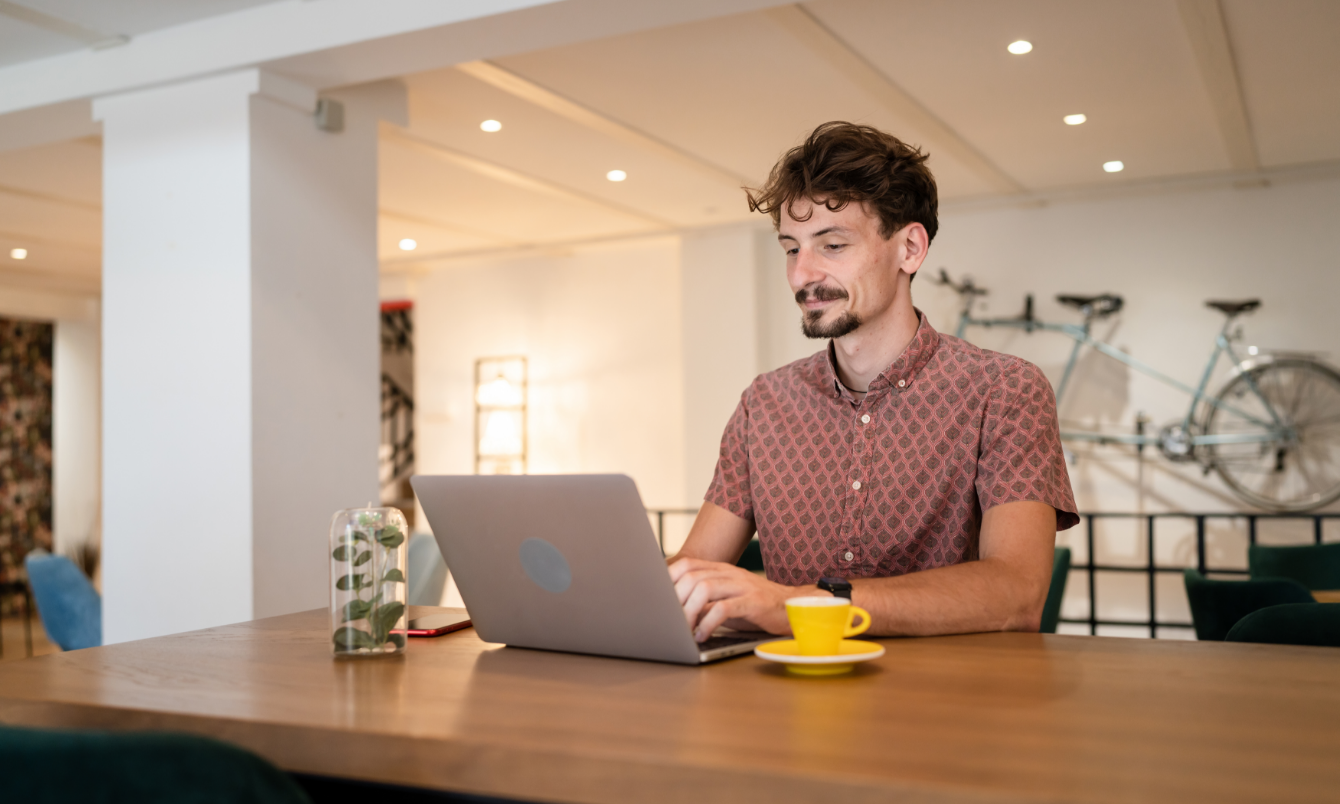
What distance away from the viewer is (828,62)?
3713 mm

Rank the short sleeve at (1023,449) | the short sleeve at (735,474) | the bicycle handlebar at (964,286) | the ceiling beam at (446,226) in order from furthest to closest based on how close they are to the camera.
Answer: the ceiling beam at (446,226) → the bicycle handlebar at (964,286) → the short sleeve at (735,474) → the short sleeve at (1023,449)

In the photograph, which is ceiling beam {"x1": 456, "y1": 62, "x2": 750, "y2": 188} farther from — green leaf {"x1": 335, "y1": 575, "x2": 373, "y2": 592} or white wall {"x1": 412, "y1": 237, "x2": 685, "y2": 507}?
green leaf {"x1": 335, "y1": 575, "x2": 373, "y2": 592}

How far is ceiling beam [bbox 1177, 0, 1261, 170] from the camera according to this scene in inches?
129

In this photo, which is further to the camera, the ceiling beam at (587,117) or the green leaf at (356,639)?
the ceiling beam at (587,117)

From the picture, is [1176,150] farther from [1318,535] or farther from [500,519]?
[500,519]

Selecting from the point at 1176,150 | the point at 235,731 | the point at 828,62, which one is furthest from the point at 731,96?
the point at 235,731

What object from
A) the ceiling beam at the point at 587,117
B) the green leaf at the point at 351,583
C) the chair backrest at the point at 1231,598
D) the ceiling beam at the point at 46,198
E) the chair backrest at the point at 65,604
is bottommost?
the chair backrest at the point at 65,604

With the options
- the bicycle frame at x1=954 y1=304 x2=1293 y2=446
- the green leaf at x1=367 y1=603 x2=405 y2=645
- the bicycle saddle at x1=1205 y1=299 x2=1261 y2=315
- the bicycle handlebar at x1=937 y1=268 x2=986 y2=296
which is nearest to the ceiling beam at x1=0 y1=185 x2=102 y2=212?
the bicycle handlebar at x1=937 y1=268 x2=986 y2=296

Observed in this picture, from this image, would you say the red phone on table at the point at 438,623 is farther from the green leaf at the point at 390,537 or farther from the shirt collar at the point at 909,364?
the shirt collar at the point at 909,364

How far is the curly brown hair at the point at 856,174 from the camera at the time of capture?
1.60 m

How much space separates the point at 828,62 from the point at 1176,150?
7.24 feet

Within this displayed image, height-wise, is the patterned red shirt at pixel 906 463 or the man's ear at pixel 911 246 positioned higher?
the man's ear at pixel 911 246

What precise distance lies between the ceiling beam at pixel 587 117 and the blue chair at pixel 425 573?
1794 millimetres

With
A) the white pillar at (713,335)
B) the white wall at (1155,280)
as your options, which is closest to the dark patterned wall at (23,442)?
the white pillar at (713,335)
